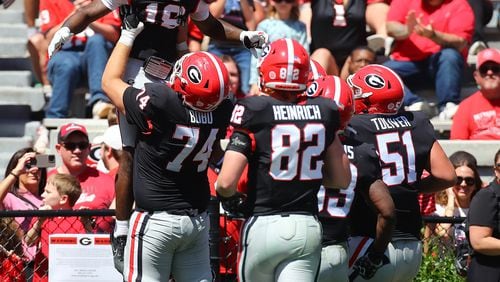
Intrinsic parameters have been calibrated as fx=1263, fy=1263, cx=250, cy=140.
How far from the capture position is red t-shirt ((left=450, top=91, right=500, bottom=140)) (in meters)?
10.6

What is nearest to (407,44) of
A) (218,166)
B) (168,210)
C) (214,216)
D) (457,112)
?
(457,112)

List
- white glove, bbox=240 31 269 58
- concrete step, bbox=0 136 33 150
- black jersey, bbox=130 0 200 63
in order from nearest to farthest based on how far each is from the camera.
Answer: black jersey, bbox=130 0 200 63
white glove, bbox=240 31 269 58
concrete step, bbox=0 136 33 150

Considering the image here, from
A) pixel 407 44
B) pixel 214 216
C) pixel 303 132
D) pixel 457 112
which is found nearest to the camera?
pixel 303 132

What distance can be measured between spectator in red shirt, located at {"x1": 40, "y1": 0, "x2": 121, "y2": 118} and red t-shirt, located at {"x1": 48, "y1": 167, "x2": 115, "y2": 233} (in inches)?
78.5

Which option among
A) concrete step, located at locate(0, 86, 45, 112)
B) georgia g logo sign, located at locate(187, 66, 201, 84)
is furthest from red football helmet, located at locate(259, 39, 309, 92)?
concrete step, located at locate(0, 86, 45, 112)

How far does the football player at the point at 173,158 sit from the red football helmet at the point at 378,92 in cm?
79

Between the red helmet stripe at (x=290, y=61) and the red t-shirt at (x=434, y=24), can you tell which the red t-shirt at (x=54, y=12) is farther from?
the red helmet stripe at (x=290, y=61)

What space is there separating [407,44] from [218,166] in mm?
3793

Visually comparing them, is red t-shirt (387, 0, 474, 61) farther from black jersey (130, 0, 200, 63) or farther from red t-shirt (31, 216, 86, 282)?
black jersey (130, 0, 200, 63)

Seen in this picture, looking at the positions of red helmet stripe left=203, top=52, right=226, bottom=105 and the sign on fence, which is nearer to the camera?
red helmet stripe left=203, top=52, right=226, bottom=105

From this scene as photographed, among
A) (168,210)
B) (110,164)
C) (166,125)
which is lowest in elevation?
(110,164)

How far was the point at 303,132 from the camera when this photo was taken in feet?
20.7

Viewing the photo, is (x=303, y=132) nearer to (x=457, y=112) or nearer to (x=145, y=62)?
(x=145, y=62)

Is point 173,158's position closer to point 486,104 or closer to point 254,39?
point 254,39
